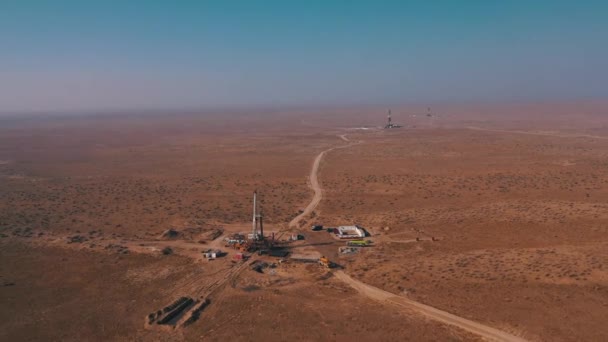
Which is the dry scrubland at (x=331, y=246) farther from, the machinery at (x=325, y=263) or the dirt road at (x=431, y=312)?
the machinery at (x=325, y=263)

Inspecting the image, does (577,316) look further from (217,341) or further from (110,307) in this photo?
(110,307)

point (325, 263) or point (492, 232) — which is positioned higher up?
point (492, 232)

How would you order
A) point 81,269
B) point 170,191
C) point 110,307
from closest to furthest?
point 110,307 < point 81,269 < point 170,191

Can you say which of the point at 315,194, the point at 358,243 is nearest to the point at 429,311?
the point at 358,243

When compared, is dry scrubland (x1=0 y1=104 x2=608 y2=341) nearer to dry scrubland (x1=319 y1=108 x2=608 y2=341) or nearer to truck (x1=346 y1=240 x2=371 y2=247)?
dry scrubland (x1=319 y1=108 x2=608 y2=341)

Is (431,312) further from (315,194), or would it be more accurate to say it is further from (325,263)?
(315,194)

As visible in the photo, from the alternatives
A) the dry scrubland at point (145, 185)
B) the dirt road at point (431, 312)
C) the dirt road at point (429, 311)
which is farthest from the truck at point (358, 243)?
the dry scrubland at point (145, 185)

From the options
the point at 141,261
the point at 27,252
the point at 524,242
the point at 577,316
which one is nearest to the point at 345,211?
the point at 524,242

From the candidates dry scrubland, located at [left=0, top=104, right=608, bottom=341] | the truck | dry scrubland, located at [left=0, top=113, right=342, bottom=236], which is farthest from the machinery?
dry scrubland, located at [left=0, top=113, right=342, bottom=236]
